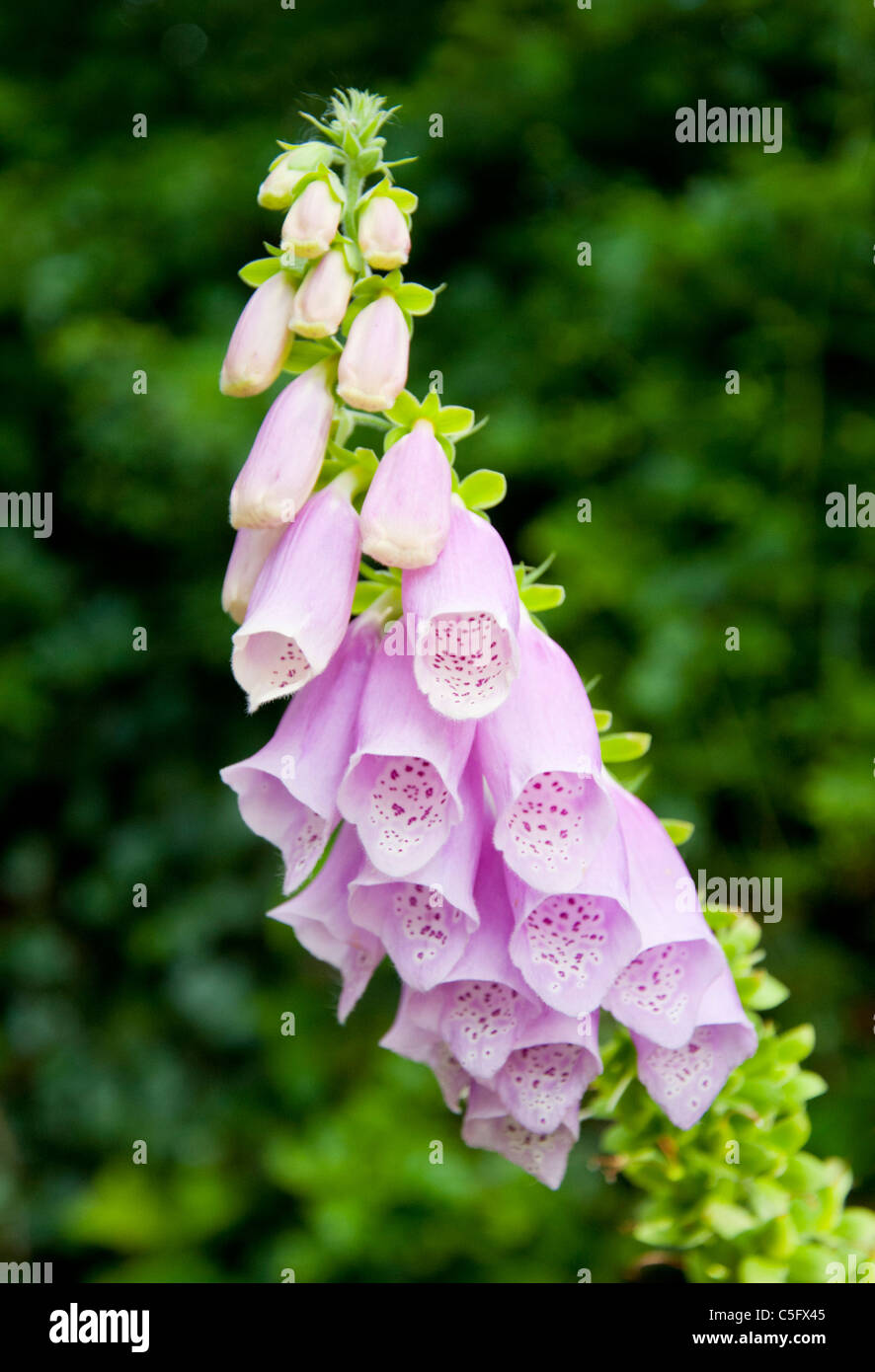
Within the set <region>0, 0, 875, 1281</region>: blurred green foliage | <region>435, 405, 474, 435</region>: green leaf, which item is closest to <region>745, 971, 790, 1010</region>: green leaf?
<region>435, 405, 474, 435</region>: green leaf

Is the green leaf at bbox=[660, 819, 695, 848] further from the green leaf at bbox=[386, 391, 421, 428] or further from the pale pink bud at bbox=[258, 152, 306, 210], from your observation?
the pale pink bud at bbox=[258, 152, 306, 210]

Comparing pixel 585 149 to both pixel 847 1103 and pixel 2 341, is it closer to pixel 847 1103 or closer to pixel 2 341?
pixel 2 341

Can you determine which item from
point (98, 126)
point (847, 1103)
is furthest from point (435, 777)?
point (98, 126)

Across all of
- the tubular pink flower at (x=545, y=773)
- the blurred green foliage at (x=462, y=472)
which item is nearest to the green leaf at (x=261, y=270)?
the tubular pink flower at (x=545, y=773)

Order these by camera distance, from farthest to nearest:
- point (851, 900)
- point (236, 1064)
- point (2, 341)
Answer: point (2, 341)
point (236, 1064)
point (851, 900)

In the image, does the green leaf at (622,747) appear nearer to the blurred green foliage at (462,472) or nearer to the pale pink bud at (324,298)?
the pale pink bud at (324,298)

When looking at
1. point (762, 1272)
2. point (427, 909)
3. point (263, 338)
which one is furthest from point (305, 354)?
point (762, 1272)
